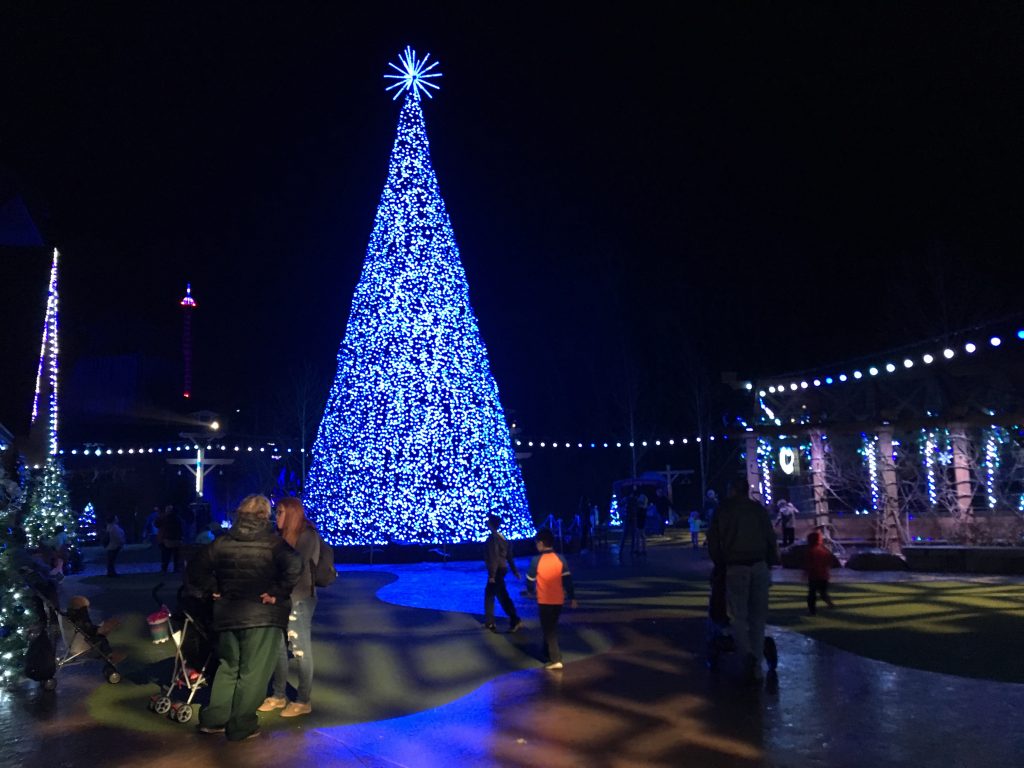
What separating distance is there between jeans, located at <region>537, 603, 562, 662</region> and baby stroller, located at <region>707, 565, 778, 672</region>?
1.52 metres

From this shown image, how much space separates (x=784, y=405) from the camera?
1037 inches

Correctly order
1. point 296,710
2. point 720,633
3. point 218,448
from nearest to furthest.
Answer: point 296,710
point 720,633
point 218,448

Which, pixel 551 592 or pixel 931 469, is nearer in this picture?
pixel 551 592

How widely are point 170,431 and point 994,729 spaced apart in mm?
44961

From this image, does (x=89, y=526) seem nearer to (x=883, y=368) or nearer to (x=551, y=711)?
(x=883, y=368)

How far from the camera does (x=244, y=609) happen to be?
5.65 meters

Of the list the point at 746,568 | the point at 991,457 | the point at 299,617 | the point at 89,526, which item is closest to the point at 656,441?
the point at 991,457

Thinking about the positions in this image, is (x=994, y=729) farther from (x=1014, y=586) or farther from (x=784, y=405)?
(x=784, y=405)

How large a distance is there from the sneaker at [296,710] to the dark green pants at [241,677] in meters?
0.58

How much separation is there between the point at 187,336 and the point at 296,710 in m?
45.6

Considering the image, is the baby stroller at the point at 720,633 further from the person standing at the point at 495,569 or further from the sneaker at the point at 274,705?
the sneaker at the point at 274,705

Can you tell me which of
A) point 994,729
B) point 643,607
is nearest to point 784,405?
point 643,607

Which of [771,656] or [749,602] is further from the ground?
[749,602]

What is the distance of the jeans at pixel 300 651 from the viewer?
6.50 metres
